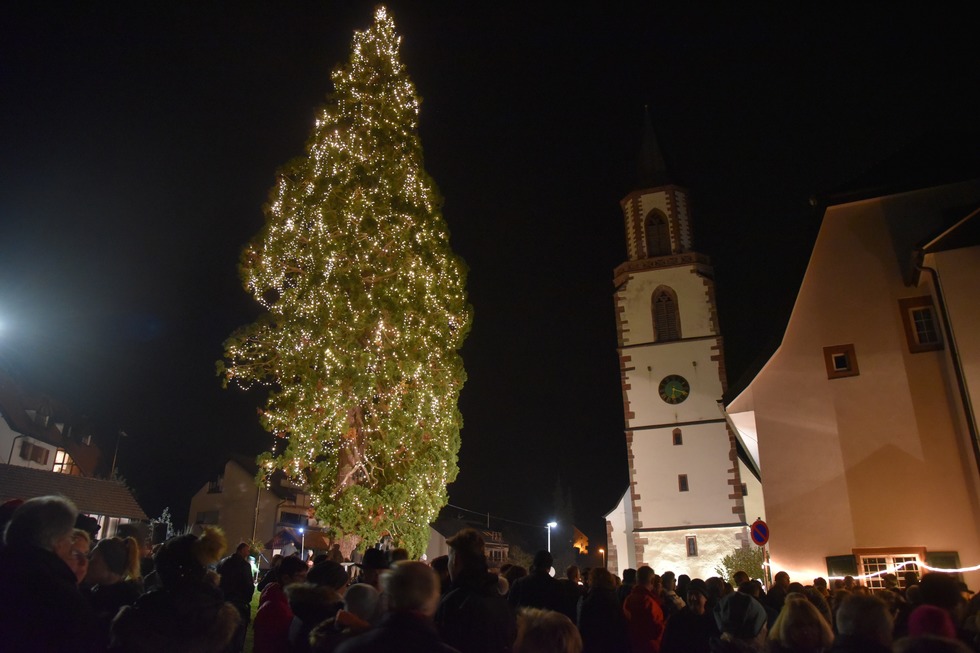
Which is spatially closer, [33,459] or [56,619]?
[56,619]

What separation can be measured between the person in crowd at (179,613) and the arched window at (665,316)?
3293cm

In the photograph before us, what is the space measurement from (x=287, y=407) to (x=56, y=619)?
487 inches

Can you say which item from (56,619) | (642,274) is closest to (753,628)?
(56,619)

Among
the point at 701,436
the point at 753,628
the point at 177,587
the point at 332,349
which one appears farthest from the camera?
the point at 701,436

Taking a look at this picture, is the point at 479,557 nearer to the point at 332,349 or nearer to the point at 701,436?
the point at 332,349

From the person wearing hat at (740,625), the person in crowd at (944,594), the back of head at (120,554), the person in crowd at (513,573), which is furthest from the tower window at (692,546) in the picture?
the back of head at (120,554)

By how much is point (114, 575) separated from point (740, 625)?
5.52 meters

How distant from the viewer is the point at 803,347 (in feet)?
57.3

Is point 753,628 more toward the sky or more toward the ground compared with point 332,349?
more toward the ground

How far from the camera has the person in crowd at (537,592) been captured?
639 centimetres

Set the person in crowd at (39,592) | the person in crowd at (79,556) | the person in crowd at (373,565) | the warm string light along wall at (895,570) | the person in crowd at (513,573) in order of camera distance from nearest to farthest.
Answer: the person in crowd at (39,592) → the person in crowd at (79,556) → the person in crowd at (373,565) → the person in crowd at (513,573) → the warm string light along wall at (895,570)

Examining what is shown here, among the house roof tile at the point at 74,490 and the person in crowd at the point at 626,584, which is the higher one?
the house roof tile at the point at 74,490

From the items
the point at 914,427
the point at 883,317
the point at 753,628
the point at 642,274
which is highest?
the point at 642,274

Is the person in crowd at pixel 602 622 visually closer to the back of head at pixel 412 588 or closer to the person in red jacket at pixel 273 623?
the person in red jacket at pixel 273 623
